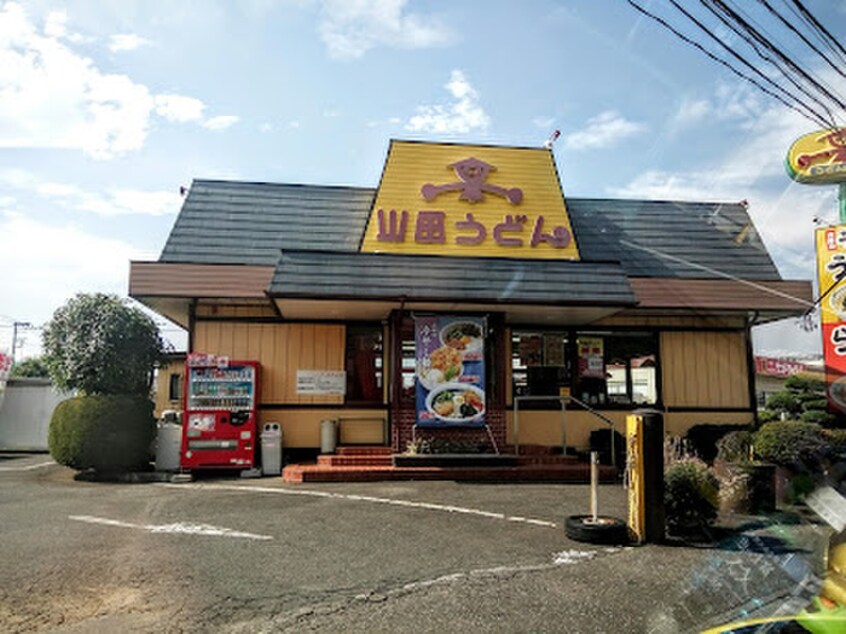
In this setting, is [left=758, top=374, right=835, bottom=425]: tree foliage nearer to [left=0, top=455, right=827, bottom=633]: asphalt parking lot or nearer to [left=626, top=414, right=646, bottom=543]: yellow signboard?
[left=0, top=455, right=827, bottom=633]: asphalt parking lot

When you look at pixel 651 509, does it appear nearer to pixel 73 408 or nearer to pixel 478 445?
pixel 478 445

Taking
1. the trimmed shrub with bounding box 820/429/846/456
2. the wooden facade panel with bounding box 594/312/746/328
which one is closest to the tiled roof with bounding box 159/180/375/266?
the wooden facade panel with bounding box 594/312/746/328

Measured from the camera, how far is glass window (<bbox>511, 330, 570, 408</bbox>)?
46.1 feet

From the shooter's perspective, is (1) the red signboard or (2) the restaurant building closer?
(2) the restaurant building

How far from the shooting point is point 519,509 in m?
8.45

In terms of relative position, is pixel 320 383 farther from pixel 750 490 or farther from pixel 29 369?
pixel 29 369

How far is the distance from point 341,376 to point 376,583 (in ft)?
27.5

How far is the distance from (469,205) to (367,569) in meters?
9.84

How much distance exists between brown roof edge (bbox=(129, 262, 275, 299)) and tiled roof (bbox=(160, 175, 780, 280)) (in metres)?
0.62

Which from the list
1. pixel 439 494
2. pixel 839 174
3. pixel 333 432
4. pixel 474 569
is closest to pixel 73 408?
pixel 333 432

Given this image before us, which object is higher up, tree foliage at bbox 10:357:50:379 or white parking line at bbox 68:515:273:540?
tree foliage at bbox 10:357:50:379

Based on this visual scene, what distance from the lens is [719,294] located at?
14.1 metres

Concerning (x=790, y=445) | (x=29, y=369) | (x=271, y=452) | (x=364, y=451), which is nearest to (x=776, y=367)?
(x=790, y=445)

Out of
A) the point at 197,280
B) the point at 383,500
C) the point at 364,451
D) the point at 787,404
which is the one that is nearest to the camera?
the point at 383,500
